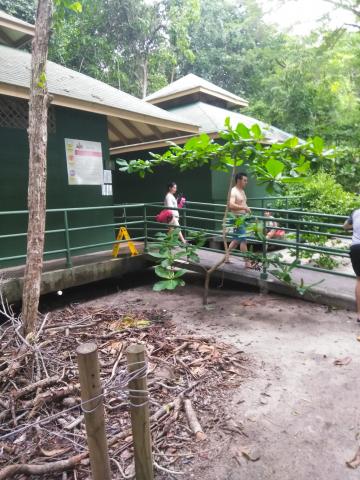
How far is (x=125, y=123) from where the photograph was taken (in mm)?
8812

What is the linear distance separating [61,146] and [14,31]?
3605 mm

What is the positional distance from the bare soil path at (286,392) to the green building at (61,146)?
118 inches

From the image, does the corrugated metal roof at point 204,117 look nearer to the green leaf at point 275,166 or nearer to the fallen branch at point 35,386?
the green leaf at point 275,166

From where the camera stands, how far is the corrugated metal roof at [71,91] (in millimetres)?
5337

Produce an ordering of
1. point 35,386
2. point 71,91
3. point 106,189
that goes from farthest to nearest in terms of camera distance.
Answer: point 106,189 → point 71,91 → point 35,386

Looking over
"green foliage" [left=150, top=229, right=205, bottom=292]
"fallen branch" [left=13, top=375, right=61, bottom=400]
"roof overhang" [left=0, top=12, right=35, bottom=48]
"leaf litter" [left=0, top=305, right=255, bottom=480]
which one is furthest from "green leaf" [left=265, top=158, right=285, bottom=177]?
"roof overhang" [left=0, top=12, right=35, bottom=48]

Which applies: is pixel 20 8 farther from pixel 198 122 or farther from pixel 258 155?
pixel 258 155

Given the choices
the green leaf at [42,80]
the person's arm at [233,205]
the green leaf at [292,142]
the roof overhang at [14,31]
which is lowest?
the person's arm at [233,205]

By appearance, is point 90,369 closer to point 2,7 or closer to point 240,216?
point 240,216

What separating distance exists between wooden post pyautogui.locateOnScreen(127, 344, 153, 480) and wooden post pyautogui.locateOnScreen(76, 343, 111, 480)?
18cm

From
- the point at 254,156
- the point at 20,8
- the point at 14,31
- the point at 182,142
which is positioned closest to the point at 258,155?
the point at 254,156

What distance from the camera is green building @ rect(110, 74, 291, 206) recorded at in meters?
9.97

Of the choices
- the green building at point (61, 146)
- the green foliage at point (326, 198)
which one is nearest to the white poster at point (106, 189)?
the green building at point (61, 146)

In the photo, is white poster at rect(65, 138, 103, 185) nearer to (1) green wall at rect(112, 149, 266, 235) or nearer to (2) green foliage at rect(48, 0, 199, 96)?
(1) green wall at rect(112, 149, 266, 235)
